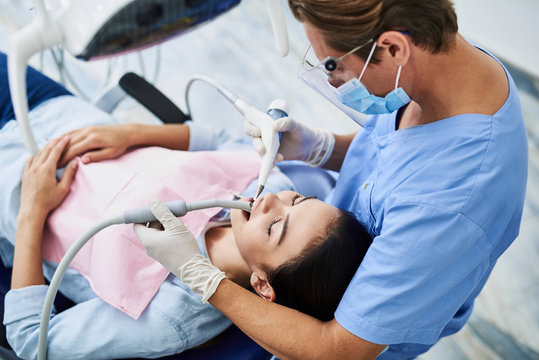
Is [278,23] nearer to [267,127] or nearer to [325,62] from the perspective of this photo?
[325,62]

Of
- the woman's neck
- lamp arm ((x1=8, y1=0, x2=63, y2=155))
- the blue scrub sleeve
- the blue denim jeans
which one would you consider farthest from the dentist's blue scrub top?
the blue denim jeans

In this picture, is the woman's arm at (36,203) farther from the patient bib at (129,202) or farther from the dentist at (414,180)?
the dentist at (414,180)

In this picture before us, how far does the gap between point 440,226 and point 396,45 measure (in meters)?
0.37

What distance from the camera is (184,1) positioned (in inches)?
37.8

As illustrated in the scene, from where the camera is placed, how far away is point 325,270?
1.11 metres

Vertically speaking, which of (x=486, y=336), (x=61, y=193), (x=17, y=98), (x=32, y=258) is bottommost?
(x=486, y=336)

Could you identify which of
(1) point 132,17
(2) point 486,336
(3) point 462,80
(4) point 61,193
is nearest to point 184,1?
(1) point 132,17

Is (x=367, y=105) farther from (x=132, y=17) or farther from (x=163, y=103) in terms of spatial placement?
(x=163, y=103)

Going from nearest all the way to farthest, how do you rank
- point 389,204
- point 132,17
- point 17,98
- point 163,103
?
point 132,17 → point 389,204 → point 17,98 → point 163,103

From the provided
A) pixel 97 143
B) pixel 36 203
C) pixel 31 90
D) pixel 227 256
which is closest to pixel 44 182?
pixel 36 203

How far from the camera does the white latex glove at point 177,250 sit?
1034mm

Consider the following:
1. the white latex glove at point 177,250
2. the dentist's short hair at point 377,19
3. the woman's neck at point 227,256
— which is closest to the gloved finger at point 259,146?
the woman's neck at point 227,256

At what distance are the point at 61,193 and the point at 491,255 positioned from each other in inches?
46.6

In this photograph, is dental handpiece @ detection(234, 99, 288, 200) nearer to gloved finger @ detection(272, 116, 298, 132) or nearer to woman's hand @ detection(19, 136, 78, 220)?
gloved finger @ detection(272, 116, 298, 132)
